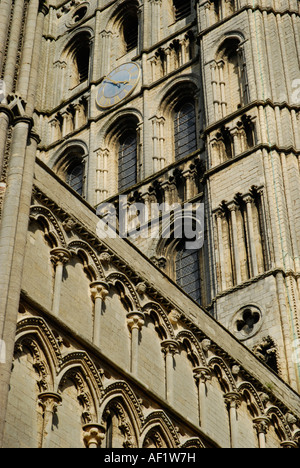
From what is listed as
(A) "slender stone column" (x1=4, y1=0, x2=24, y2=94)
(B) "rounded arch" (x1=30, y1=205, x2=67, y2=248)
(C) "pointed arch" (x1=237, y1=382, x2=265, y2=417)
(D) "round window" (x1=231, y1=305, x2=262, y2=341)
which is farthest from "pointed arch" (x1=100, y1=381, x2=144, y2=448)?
(D) "round window" (x1=231, y1=305, x2=262, y2=341)

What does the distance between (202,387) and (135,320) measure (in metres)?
2.11

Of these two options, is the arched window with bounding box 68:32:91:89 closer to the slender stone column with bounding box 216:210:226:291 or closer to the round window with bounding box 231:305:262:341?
the slender stone column with bounding box 216:210:226:291

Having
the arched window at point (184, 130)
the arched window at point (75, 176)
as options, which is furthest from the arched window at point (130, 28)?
the arched window at point (184, 130)

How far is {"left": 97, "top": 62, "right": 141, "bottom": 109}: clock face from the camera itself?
127 feet

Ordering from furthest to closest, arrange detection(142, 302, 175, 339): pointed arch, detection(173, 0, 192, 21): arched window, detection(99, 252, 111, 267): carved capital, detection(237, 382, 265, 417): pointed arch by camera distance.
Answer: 1. detection(173, 0, 192, 21): arched window
2. detection(237, 382, 265, 417): pointed arch
3. detection(142, 302, 175, 339): pointed arch
4. detection(99, 252, 111, 267): carved capital

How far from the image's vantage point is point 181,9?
133 feet

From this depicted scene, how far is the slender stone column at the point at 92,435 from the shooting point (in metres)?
16.4

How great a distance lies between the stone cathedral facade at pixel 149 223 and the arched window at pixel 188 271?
1.8 inches

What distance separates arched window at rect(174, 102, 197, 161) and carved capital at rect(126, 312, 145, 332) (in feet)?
51.8

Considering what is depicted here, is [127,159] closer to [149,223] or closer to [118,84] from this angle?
[118,84]

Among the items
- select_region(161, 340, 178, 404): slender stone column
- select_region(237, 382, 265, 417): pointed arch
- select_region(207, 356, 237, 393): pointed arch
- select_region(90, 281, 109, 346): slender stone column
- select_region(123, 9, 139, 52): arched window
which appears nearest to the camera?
select_region(90, 281, 109, 346): slender stone column

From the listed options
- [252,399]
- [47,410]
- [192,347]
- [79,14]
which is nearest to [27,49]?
[192,347]
